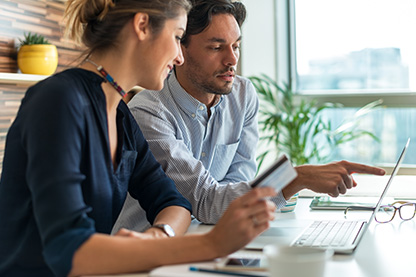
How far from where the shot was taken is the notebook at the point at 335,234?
1.27 metres

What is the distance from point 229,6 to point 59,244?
1349mm

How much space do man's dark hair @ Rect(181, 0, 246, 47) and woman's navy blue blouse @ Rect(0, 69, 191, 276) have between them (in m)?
0.65

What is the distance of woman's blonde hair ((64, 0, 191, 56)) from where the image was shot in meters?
1.35

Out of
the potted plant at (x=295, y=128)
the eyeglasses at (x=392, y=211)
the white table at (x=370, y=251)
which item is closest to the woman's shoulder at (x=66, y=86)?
the white table at (x=370, y=251)

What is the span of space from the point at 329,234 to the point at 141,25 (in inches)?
27.8

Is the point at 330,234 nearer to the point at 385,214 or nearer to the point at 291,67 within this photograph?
the point at 385,214

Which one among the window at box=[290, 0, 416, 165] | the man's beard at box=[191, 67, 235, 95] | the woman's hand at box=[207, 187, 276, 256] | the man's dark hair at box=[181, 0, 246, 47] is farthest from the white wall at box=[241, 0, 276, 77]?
the woman's hand at box=[207, 187, 276, 256]

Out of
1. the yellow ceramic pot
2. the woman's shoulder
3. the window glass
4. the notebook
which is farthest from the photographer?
the window glass

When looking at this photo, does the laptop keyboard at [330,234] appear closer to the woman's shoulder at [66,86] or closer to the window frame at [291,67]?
the woman's shoulder at [66,86]

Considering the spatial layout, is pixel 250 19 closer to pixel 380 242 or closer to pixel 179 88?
A: pixel 179 88

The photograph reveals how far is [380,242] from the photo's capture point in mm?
1360

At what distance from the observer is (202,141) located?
6.61 feet

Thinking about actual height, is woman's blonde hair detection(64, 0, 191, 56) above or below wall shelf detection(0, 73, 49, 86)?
above

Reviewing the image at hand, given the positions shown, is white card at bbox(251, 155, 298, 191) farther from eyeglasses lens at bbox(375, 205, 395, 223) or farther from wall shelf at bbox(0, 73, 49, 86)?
wall shelf at bbox(0, 73, 49, 86)
